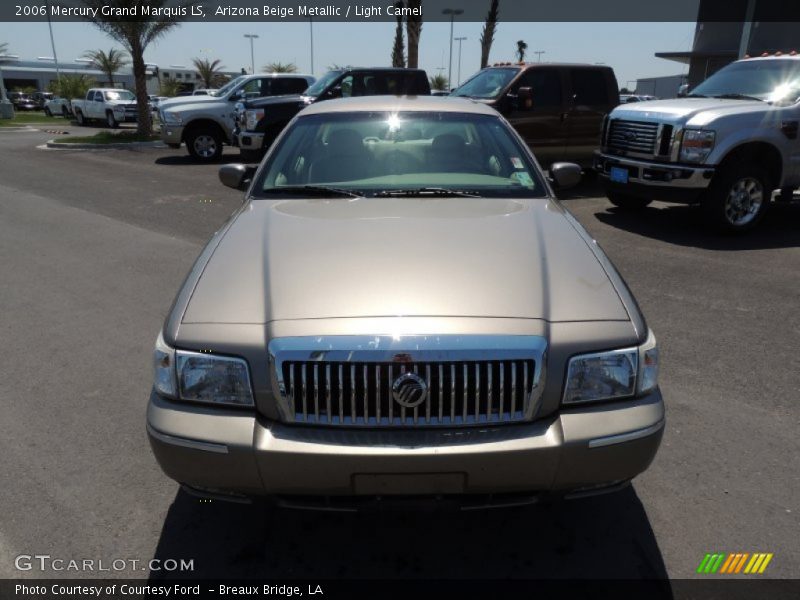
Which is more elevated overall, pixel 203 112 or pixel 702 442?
pixel 203 112

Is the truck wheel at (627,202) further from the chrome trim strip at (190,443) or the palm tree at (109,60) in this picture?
the palm tree at (109,60)

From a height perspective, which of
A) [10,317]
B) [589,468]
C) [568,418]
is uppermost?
[568,418]

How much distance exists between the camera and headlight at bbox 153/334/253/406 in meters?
2.12

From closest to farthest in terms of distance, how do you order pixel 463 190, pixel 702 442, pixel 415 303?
pixel 415 303 < pixel 702 442 < pixel 463 190

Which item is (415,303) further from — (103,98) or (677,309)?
(103,98)

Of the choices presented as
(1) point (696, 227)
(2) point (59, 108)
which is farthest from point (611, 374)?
(2) point (59, 108)

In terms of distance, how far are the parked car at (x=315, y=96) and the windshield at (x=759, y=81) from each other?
20.4 ft

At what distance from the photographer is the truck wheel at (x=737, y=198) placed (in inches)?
289

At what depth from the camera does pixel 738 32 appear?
938 inches

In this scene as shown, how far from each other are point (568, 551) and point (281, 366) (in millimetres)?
1400

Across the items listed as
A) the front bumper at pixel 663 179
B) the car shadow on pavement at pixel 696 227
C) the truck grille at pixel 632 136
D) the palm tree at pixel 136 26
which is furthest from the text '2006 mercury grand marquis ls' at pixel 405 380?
the palm tree at pixel 136 26

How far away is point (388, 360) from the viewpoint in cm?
202

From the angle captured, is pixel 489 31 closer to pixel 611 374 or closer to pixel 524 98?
pixel 524 98

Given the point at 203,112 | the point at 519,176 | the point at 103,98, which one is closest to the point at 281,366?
the point at 519,176
